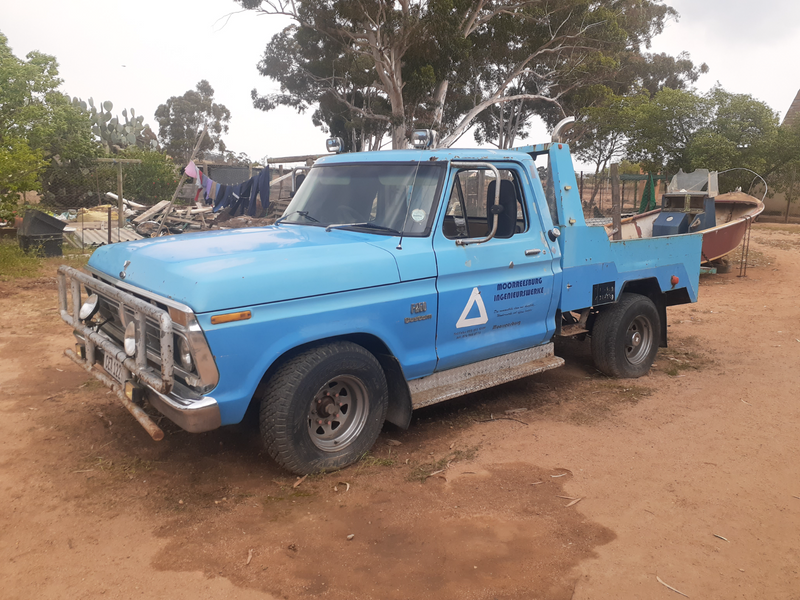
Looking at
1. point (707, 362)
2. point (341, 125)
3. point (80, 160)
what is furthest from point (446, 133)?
point (707, 362)

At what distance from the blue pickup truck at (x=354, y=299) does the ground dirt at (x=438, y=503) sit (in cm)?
48

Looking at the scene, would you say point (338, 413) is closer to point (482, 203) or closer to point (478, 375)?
point (478, 375)

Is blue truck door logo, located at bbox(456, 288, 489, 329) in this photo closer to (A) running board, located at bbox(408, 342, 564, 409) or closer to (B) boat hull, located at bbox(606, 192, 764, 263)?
(A) running board, located at bbox(408, 342, 564, 409)

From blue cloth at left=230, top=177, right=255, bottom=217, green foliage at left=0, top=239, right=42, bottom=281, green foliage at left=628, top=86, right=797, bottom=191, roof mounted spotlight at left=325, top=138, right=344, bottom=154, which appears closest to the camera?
roof mounted spotlight at left=325, top=138, right=344, bottom=154

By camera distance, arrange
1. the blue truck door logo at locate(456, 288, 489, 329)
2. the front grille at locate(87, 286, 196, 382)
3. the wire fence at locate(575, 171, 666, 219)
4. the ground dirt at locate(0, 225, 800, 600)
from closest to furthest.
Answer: the ground dirt at locate(0, 225, 800, 600) → the front grille at locate(87, 286, 196, 382) → the blue truck door logo at locate(456, 288, 489, 329) → the wire fence at locate(575, 171, 666, 219)

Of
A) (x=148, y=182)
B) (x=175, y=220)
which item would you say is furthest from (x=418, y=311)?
(x=148, y=182)

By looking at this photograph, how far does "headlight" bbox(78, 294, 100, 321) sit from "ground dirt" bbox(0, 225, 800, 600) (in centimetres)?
92

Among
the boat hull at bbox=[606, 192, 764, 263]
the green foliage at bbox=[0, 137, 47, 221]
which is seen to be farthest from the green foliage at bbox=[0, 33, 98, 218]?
the boat hull at bbox=[606, 192, 764, 263]

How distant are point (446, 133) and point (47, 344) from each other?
2792 centimetres

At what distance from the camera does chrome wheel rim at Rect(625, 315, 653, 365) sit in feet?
20.7

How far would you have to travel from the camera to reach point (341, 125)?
35906mm

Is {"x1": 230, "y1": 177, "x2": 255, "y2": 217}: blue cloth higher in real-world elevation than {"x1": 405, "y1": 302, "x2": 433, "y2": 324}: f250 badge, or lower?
higher

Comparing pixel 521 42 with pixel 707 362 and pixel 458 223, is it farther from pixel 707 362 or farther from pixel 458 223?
pixel 458 223

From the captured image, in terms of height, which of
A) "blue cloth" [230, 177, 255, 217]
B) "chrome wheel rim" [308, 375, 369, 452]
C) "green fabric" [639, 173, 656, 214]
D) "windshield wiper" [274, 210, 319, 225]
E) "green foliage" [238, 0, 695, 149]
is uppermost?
"green foliage" [238, 0, 695, 149]
